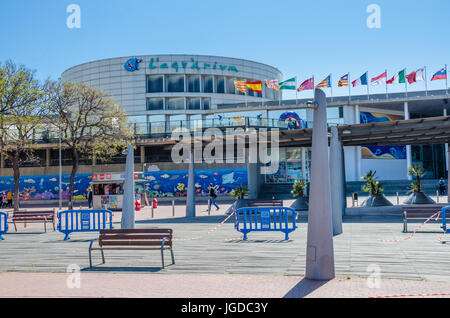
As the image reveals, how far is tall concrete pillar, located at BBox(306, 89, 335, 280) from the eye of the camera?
24.6 ft

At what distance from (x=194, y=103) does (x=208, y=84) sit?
328cm

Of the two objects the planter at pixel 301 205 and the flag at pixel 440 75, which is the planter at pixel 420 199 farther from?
the flag at pixel 440 75

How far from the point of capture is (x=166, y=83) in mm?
58812

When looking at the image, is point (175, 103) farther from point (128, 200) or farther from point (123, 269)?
point (123, 269)

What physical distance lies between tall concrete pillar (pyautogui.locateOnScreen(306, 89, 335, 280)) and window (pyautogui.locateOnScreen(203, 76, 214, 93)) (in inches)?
2061

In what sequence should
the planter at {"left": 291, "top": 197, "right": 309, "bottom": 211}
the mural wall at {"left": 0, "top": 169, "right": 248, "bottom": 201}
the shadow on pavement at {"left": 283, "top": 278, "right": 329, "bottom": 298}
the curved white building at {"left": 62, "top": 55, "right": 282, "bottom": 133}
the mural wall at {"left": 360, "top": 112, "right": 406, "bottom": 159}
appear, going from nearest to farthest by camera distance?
the shadow on pavement at {"left": 283, "top": 278, "right": 329, "bottom": 298} → the planter at {"left": 291, "top": 197, "right": 309, "bottom": 211} → the mural wall at {"left": 0, "top": 169, "right": 248, "bottom": 201} → the mural wall at {"left": 360, "top": 112, "right": 406, "bottom": 159} → the curved white building at {"left": 62, "top": 55, "right": 282, "bottom": 133}

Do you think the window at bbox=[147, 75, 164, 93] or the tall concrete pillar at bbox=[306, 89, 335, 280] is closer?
the tall concrete pillar at bbox=[306, 89, 335, 280]

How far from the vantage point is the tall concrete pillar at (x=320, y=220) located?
751 centimetres

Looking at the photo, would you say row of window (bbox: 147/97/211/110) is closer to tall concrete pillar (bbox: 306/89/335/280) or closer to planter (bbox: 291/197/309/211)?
planter (bbox: 291/197/309/211)

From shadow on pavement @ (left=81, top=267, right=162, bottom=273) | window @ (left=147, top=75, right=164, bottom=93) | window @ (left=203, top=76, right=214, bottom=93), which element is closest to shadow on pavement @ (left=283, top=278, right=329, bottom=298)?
shadow on pavement @ (left=81, top=267, right=162, bottom=273)

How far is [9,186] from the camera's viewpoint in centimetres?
4819

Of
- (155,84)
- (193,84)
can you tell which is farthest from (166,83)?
(193,84)

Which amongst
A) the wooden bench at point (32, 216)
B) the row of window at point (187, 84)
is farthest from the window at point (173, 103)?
the wooden bench at point (32, 216)

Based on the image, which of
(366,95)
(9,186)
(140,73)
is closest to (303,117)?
(366,95)
